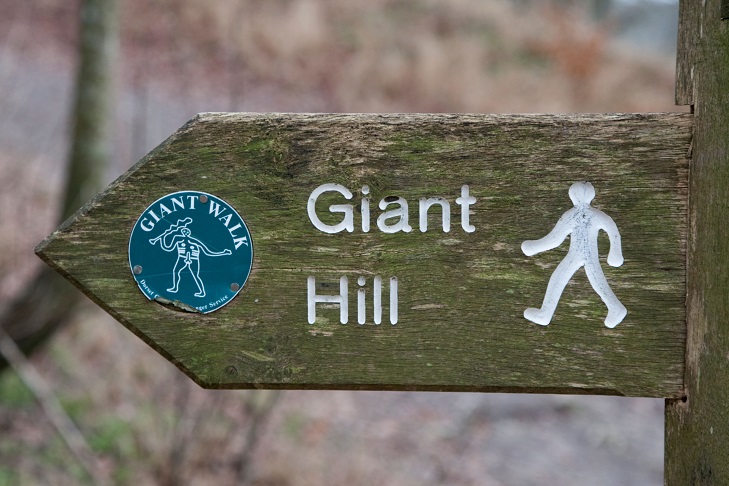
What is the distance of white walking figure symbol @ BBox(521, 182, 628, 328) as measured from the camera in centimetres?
122

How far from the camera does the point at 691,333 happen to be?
121cm

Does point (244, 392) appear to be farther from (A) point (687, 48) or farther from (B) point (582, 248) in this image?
(A) point (687, 48)

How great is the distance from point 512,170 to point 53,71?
424 inches

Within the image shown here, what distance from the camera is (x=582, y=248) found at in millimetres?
1218

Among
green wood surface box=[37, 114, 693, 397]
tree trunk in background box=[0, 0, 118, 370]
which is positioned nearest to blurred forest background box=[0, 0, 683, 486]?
tree trunk in background box=[0, 0, 118, 370]

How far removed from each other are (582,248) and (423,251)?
26 cm

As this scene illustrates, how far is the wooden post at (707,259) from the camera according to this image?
116cm

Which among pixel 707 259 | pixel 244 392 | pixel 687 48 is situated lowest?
pixel 244 392

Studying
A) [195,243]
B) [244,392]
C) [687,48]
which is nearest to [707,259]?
[687,48]

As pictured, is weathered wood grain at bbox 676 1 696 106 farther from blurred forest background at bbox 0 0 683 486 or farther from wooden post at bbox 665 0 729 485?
blurred forest background at bbox 0 0 683 486

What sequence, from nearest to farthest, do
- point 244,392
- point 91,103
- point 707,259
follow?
point 707,259 < point 244,392 < point 91,103

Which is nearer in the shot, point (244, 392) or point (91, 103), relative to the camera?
point (244, 392)

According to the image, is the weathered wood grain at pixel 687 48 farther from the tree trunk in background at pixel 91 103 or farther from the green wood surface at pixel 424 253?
the tree trunk in background at pixel 91 103

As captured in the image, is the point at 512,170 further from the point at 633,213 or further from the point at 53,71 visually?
the point at 53,71
